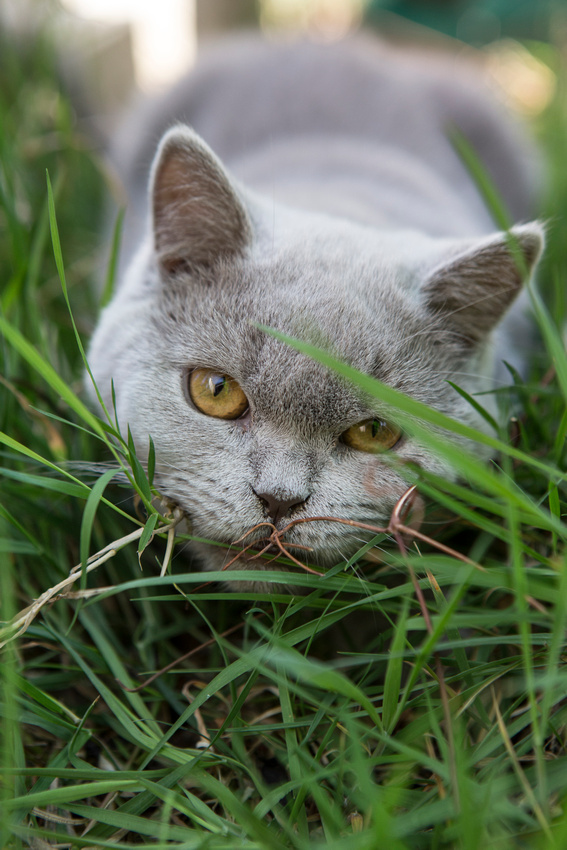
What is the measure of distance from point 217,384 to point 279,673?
17.6 inches

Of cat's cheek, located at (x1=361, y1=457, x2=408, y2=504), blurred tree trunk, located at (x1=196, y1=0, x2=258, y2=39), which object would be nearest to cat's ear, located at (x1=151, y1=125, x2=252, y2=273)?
cat's cheek, located at (x1=361, y1=457, x2=408, y2=504)

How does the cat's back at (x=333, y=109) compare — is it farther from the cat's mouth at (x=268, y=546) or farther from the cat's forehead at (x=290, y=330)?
the cat's mouth at (x=268, y=546)

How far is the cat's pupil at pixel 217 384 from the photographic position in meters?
1.02

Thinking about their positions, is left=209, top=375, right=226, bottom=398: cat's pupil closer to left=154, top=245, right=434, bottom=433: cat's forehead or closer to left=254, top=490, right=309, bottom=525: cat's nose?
left=154, top=245, right=434, bottom=433: cat's forehead

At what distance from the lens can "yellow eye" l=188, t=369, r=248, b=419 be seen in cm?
101

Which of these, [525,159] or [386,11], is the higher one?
[386,11]

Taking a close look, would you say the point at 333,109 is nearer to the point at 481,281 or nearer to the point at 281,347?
the point at 481,281

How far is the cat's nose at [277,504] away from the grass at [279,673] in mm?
91

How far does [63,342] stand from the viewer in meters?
1.44

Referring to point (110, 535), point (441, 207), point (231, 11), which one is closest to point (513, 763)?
point (110, 535)

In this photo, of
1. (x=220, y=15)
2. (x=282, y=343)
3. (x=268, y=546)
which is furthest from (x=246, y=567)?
(x=220, y=15)

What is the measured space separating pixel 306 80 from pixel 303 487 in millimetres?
1879

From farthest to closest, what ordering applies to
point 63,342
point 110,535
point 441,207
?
1. point 441,207
2. point 63,342
3. point 110,535

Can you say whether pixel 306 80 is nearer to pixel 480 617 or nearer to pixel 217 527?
pixel 217 527
